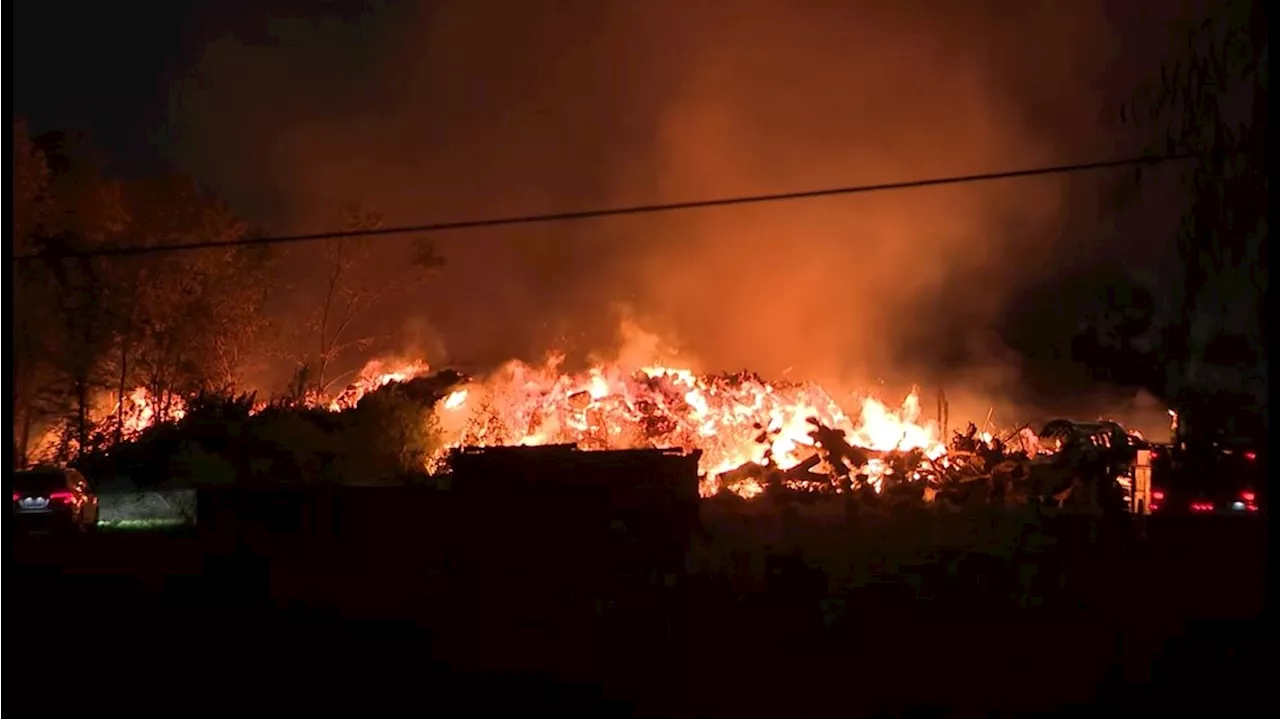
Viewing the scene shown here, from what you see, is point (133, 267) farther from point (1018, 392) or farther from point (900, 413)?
point (1018, 392)

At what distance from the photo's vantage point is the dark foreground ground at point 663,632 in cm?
945

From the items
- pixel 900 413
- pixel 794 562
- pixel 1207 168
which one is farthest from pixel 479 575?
pixel 900 413

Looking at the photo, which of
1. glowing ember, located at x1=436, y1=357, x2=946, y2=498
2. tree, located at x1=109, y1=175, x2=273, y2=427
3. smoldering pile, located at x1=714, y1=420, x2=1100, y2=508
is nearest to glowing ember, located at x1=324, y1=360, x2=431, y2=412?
glowing ember, located at x1=436, y1=357, x2=946, y2=498

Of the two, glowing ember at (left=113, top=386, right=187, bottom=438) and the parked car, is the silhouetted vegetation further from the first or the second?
glowing ember at (left=113, top=386, right=187, bottom=438)

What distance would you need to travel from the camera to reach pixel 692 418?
1074 inches

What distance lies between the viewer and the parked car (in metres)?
22.6

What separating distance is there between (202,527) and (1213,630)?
1485 cm

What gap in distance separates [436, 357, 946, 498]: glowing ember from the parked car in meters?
7.78

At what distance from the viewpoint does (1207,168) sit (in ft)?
36.6

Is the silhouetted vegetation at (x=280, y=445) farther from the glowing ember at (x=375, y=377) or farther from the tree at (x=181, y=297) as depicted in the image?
the tree at (x=181, y=297)

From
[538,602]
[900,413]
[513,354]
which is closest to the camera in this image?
[538,602]

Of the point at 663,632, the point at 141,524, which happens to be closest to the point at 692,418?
the point at 141,524

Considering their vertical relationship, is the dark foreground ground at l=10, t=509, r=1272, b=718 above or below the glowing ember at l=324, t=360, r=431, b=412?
below

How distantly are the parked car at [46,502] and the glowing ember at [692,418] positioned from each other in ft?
25.5
